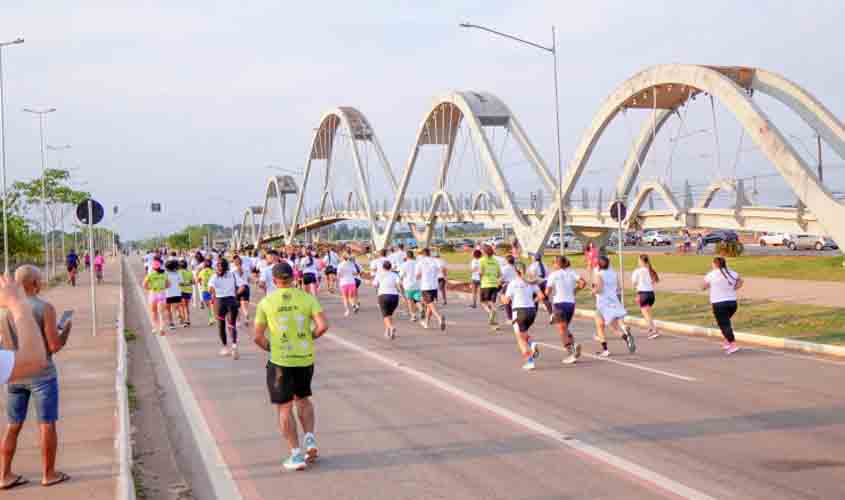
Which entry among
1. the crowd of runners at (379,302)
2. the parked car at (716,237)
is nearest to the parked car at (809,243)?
the parked car at (716,237)

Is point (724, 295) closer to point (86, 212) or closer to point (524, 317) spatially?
point (524, 317)

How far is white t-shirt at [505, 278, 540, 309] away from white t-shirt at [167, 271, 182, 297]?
9.60 meters

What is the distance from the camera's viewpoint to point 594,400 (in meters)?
10.3

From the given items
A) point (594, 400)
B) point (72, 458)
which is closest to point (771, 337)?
point (594, 400)

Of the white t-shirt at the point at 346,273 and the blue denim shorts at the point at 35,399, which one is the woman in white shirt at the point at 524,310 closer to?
the blue denim shorts at the point at 35,399

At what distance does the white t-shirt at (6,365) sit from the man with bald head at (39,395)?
7.4 inches

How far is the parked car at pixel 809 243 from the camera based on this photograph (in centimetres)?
5371

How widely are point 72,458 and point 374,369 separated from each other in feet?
19.8

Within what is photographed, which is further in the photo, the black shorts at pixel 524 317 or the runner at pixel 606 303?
the runner at pixel 606 303

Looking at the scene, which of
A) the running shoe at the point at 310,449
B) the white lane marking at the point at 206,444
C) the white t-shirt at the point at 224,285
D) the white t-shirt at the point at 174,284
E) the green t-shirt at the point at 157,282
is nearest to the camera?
the white lane marking at the point at 206,444

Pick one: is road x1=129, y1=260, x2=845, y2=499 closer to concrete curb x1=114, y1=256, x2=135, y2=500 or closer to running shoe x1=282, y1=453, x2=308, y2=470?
running shoe x1=282, y1=453, x2=308, y2=470

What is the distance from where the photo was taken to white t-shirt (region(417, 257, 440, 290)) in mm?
19438

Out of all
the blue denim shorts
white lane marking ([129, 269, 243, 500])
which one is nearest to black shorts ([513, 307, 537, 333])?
white lane marking ([129, 269, 243, 500])

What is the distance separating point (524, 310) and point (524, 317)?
0.34 ft
